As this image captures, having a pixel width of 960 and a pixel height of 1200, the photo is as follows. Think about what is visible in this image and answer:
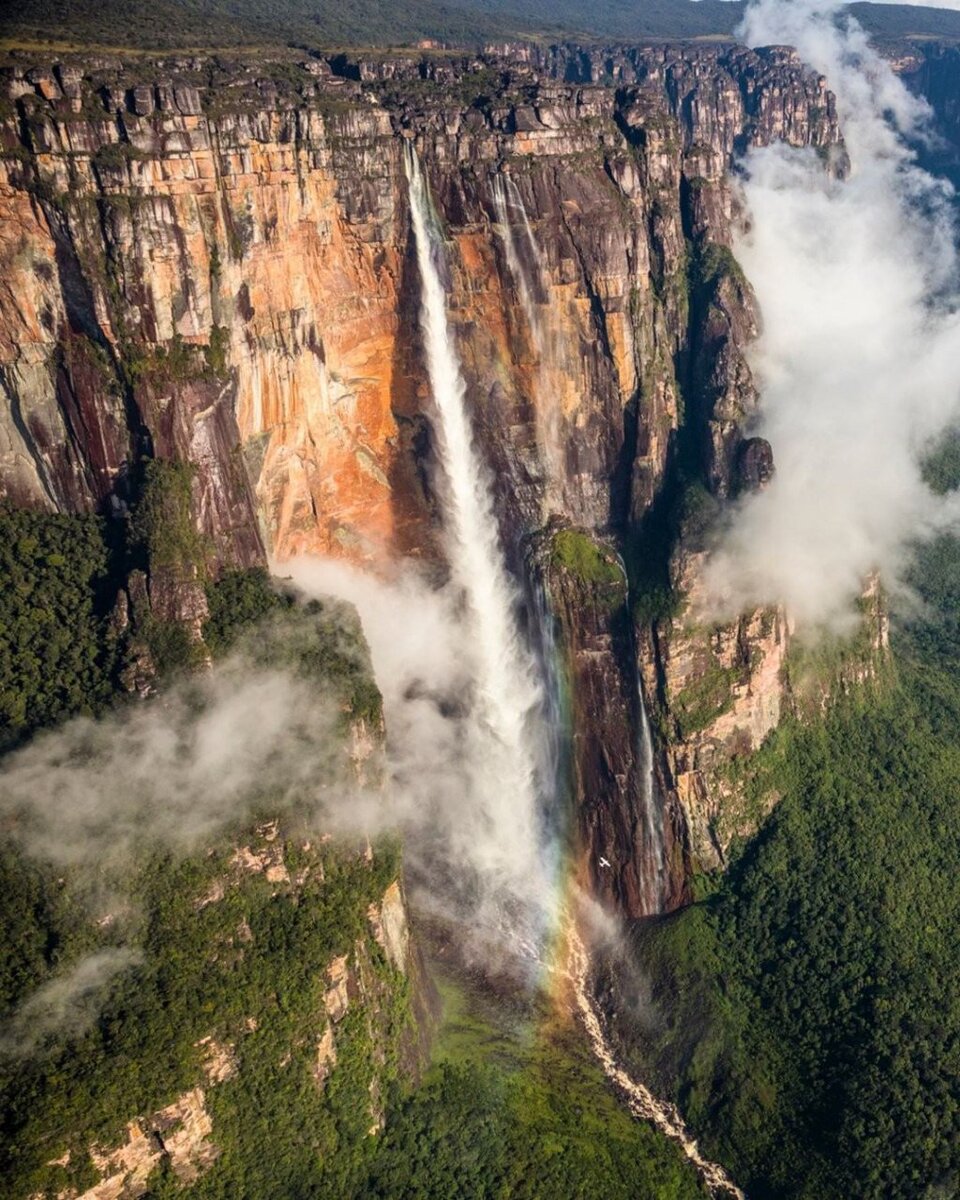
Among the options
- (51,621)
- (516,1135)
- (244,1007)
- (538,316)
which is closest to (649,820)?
(516,1135)

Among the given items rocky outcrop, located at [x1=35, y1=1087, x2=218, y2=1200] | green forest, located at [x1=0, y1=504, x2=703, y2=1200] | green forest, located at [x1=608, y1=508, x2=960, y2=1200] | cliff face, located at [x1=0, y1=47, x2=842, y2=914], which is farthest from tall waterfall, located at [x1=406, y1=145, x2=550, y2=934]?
rocky outcrop, located at [x1=35, y1=1087, x2=218, y2=1200]

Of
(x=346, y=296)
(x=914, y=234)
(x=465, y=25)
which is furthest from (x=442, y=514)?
(x=465, y=25)

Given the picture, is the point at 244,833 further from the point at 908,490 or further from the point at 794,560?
the point at 908,490

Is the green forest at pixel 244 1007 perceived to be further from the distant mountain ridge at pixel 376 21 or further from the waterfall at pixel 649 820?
the distant mountain ridge at pixel 376 21

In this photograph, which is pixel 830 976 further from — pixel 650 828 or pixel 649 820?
pixel 649 820

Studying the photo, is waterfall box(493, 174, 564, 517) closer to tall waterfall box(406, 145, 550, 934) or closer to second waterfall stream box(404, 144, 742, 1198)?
second waterfall stream box(404, 144, 742, 1198)

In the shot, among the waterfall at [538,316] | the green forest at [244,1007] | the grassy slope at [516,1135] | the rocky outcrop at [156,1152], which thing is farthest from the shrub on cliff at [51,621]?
the waterfall at [538,316]
